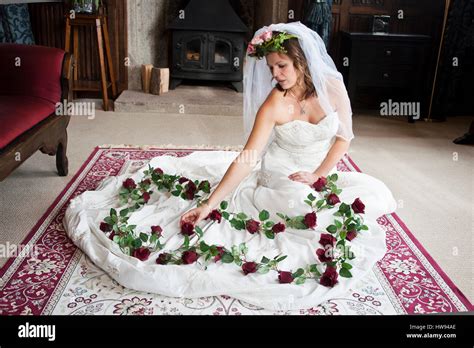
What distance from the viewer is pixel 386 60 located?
4742 mm

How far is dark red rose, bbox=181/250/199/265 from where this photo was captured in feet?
6.79

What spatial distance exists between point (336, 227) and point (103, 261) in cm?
99

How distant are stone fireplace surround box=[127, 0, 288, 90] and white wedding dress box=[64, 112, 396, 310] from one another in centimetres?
244

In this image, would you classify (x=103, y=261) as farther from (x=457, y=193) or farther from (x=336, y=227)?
(x=457, y=193)

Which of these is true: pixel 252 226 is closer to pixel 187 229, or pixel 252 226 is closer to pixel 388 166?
pixel 187 229

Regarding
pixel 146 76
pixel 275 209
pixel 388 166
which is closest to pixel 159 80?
pixel 146 76

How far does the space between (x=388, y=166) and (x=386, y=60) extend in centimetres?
149

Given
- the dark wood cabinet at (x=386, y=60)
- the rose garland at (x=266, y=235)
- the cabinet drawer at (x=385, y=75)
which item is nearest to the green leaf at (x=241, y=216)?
the rose garland at (x=266, y=235)

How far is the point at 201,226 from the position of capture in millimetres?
2326

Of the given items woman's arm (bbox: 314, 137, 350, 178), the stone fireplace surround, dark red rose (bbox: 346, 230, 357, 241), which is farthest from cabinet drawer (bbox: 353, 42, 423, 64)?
dark red rose (bbox: 346, 230, 357, 241)

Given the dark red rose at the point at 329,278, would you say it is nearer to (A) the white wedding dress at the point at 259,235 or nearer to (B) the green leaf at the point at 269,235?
(A) the white wedding dress at the point at 259,235

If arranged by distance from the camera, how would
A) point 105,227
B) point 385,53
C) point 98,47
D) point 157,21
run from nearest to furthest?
1. point 105,227
2. point 98,47
3. point 385,53
4. point 157,21

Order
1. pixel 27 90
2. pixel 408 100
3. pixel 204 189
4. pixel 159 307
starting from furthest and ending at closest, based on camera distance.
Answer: pixel 408 100, pixel 27 90, pixel 204 189, pixel 159 307

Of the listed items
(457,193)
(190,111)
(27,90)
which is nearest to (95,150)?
(27,90)
